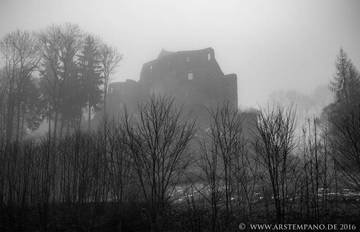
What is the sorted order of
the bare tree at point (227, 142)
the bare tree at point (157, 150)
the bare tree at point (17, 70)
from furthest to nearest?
the bare tree at point (17, 70), the bare tree at point (227, 142), the bare tree at point (157, 150)

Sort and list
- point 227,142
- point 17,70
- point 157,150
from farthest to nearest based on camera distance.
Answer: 1. point 17,70
2. point 227,142
3. point 157,150

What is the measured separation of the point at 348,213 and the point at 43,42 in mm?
24592

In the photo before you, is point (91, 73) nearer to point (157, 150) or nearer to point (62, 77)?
point (62, 77)

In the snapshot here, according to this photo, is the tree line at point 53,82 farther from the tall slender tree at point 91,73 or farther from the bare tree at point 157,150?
the bare tree at point 157,150

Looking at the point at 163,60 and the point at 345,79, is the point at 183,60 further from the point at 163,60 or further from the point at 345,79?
the point at 345,79

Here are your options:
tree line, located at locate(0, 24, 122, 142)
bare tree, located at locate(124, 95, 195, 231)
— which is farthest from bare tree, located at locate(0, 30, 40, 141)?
bare tree, located at locate(124, 95, 195, 231)

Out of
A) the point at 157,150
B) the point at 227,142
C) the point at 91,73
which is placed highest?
the point at 91,73

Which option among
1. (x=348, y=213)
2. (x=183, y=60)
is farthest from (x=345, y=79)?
(x=348, y=213)

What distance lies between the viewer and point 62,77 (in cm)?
Answer: 2455

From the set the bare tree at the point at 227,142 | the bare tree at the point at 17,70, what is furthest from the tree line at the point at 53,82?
the bare tree at the point at 227,142

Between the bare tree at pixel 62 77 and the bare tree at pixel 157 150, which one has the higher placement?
the bare tree at pixel 62 77

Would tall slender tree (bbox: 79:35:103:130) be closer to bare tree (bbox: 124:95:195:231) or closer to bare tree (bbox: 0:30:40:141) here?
bare tree (bbox: 0:30:40:141)

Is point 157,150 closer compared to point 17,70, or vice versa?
point 157,150

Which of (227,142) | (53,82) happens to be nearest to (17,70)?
(53,82)
